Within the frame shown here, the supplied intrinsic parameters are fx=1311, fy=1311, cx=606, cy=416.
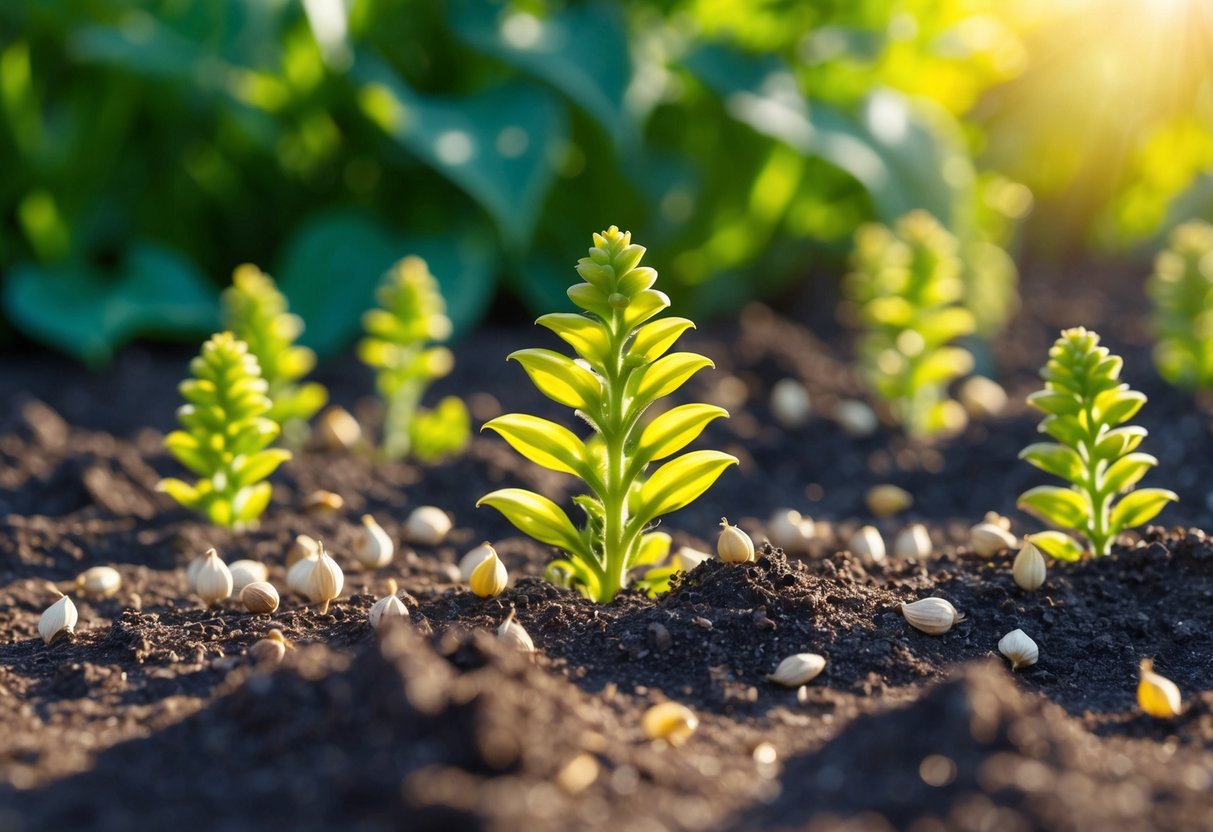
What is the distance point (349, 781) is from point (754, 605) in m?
0.83

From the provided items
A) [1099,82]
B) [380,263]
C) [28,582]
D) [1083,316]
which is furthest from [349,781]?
[1099,82]

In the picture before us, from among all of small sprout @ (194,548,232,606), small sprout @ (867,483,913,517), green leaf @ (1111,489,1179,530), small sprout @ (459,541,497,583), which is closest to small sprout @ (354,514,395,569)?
small sprout @ (459,541,497,583)

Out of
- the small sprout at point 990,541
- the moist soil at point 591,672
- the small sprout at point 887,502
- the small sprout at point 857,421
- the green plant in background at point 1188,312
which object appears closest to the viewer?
the moist soil at point 591,672

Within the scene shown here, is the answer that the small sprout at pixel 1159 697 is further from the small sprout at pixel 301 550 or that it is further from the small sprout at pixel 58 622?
the small sprout at pixel 58 622

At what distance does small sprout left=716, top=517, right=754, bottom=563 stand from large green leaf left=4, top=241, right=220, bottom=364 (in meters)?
A: 2.75

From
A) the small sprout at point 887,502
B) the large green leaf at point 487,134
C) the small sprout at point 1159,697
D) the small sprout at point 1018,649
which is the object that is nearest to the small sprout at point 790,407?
the small sprout at point 887,502

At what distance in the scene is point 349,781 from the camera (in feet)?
4.74

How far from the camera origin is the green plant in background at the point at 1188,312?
143 inches

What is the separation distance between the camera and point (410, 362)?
341 centimetres

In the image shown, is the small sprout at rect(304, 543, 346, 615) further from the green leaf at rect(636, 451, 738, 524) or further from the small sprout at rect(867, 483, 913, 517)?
the small sprout at rect(867, 483, 913, 517)

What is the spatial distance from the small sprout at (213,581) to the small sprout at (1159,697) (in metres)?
1.54

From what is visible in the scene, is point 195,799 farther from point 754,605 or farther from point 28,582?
point 28,582

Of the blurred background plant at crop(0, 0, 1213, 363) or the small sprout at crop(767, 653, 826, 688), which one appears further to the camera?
the blurred background plant at crop(0, 0, 1213, 363)

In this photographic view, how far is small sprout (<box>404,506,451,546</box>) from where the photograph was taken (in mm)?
2871
